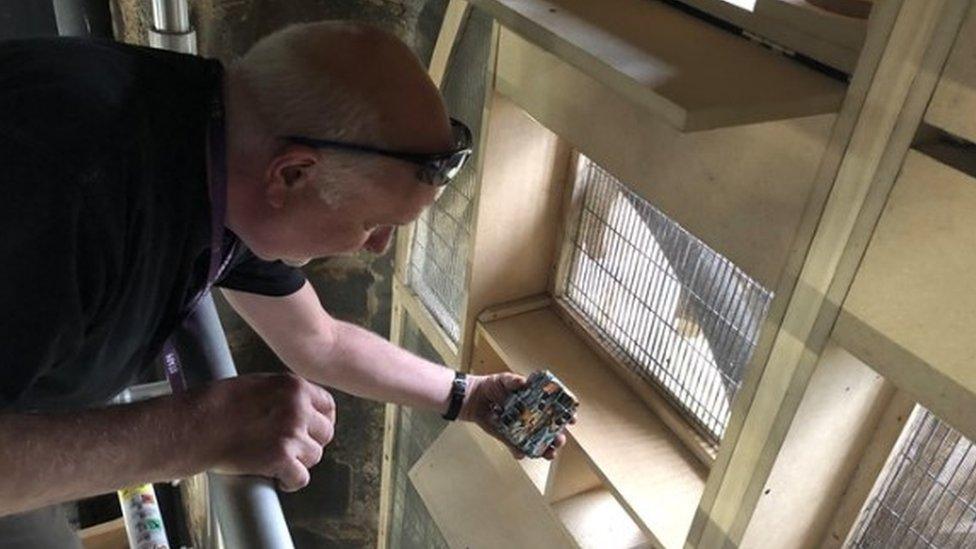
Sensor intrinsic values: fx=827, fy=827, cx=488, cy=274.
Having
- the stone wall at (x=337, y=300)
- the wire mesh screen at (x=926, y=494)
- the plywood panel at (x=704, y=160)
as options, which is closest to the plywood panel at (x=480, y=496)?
the stone wall at (x=337, y=300)

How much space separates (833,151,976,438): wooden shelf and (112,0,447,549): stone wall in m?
0.97

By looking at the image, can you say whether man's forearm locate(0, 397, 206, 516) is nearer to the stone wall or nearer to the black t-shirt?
the black t-shirt

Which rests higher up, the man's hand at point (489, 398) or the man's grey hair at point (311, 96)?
the man's grey hair at point (311, 96)

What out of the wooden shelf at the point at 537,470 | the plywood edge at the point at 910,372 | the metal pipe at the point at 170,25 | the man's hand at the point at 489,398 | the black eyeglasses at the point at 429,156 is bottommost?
the wooden shelf at the point at 537,470

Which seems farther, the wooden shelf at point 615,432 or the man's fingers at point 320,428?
the wooden shelf at point 615,432

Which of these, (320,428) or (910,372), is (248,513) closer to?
(320,428)

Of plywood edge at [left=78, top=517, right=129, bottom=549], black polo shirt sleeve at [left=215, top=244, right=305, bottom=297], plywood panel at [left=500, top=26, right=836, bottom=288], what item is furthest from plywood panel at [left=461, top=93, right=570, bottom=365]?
plywood edge at [left=78, top=517, right=129, bottom=549]

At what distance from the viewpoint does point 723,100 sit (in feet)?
2.29

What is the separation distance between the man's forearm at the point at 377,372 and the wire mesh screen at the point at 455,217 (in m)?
0.28

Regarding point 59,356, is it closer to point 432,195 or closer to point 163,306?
point 163,306

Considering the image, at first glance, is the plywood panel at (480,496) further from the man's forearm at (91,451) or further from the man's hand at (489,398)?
the man's forearm at (91,451)

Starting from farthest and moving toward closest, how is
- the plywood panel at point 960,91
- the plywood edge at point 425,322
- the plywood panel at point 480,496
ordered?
the plywood edge at point 425,322 → the plywood panel at point 480,496 → the plywood panel at point 960,91

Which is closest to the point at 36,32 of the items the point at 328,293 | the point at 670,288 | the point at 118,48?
the point at 328,293

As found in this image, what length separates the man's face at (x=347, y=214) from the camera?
89 centimetres
